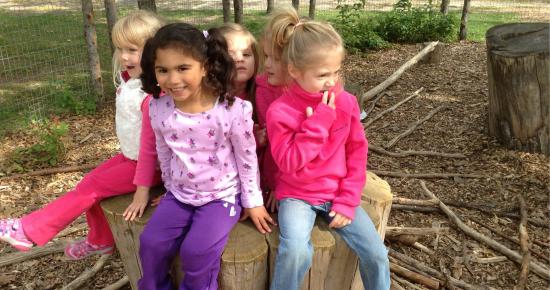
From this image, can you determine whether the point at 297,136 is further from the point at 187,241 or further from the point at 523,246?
the point at 523,246

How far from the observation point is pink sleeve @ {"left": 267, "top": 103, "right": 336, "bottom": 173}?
2.14 m

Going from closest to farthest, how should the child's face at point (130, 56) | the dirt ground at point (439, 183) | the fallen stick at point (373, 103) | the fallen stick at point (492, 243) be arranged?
the child's face at point (130, 56), the fallen stick at point (492, 243), the dirt ground at point (439, 183), the fallen stick at point (373, 103)

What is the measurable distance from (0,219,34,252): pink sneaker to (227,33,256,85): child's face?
4.50ft

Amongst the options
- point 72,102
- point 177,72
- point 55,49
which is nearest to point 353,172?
point 177,72

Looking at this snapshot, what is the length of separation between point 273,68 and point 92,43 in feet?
14.6

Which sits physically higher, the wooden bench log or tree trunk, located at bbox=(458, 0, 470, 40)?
tree trunk, located at bbox=(458, 0, 470, 40)

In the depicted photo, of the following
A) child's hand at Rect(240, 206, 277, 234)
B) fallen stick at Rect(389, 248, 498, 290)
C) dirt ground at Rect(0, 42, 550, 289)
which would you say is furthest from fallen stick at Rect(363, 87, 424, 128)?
child's hand at Rect(240, 206, 277, 234)

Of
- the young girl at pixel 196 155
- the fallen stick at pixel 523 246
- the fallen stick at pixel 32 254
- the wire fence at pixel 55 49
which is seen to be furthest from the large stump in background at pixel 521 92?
the wire fence at pixel 55 49

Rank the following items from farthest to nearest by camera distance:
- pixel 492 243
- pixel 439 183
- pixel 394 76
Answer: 1. pixel 394 76
2. pixel 439 183
3. pixel 492 243

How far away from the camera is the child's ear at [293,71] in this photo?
2162 millimetres

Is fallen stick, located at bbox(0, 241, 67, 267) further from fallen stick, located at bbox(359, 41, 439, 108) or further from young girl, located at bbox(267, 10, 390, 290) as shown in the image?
fallen stick, located at bbox(359, 41, 439, 108)

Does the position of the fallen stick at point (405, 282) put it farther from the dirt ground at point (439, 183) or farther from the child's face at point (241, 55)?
the child's face at point (241, 55)

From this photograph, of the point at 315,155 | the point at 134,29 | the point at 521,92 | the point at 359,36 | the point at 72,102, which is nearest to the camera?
the point at 315,155

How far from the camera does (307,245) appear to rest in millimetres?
2191
